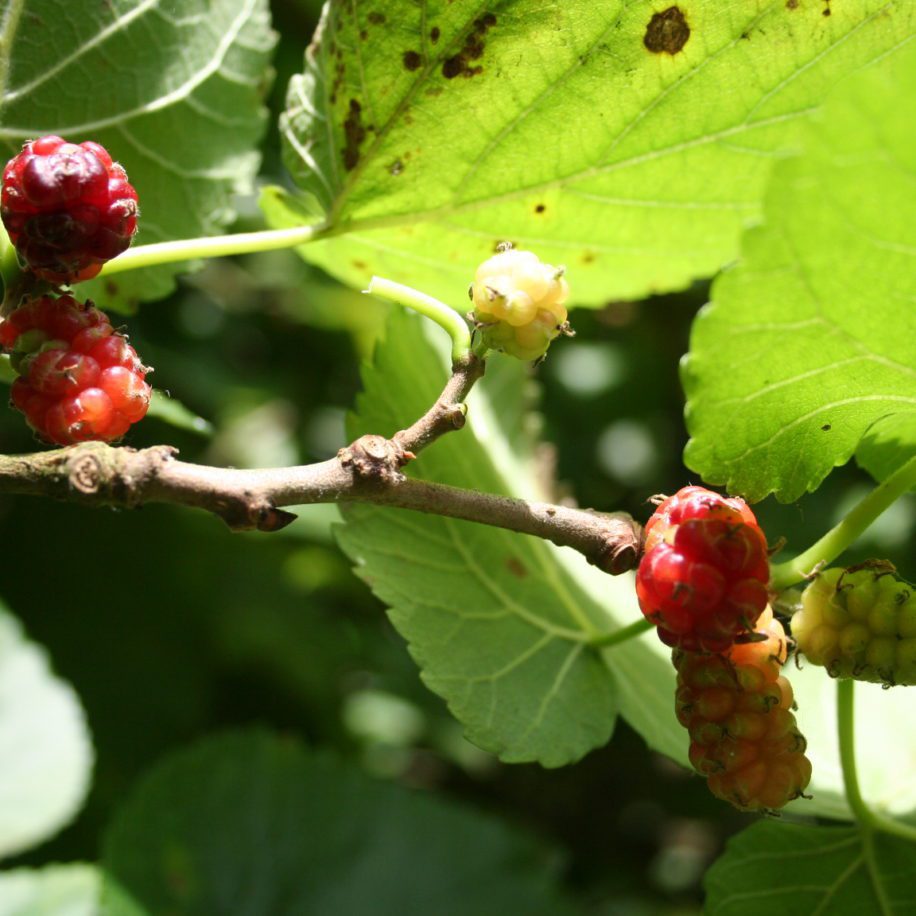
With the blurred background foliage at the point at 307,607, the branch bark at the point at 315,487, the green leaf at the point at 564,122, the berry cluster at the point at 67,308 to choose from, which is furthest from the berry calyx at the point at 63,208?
the blurred background foliage at the point at 307,607

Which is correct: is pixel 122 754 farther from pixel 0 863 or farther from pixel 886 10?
pixel 886 10

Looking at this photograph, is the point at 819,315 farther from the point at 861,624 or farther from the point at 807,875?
the point at 807,875

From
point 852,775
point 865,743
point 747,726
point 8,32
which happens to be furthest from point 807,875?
point 8,32

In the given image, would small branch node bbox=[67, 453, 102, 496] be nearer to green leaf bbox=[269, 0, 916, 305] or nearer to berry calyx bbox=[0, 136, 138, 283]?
berry calyx bbox=[0, 136, 138, 283]

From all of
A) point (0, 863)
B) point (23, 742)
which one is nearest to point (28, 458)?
point (23, 742)

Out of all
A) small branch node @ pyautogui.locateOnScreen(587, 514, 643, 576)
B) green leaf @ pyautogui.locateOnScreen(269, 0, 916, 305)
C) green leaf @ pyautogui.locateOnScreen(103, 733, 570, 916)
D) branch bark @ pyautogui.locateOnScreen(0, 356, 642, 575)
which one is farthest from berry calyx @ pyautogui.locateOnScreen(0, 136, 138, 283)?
green leaf @ pyautogui.locateOnScreen(103, 733, 570, 916)

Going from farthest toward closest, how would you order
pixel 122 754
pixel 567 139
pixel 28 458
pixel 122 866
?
1. pixel 122 754
2. pixel 122 866
3. pixel 567 139
4. pixel 28 458

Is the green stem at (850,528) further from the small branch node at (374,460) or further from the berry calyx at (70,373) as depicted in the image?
the berry calyx at (70,373)
